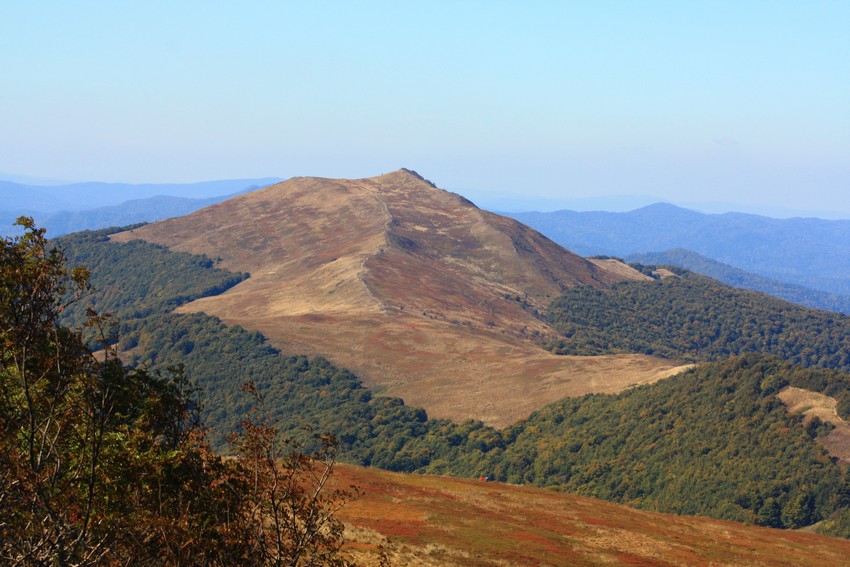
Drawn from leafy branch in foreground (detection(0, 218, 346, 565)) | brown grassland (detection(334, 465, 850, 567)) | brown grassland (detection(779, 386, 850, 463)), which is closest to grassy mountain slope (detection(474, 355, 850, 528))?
brown grassland (detection(779, 386, 850, 463))

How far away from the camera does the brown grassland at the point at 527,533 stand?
33000 mm

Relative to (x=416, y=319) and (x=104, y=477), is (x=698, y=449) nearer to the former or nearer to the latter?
(x=416, y=319)

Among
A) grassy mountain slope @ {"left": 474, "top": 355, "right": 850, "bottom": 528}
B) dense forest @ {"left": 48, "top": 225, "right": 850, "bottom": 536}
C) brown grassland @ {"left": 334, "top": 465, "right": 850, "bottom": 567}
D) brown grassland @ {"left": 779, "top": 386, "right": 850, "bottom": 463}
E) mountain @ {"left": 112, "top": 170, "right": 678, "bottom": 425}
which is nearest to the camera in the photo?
brown grassland @ {"left": 334, "top": 465, "right": 850, "bottom": 567}

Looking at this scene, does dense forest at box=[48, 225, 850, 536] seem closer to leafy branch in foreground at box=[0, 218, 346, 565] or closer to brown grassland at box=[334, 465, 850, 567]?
brown grassland at box=[334, 465, 850, 567]

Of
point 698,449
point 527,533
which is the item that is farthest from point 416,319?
point 527,533

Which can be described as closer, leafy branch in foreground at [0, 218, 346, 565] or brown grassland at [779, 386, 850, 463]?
leafy branch in foreground at [0, 218, 346, 565]

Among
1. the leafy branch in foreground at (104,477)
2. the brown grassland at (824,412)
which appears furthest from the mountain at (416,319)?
the leafy branch in foreground at (104,477)

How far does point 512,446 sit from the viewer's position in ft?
305

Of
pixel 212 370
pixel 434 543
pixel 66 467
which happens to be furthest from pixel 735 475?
pixel 212 370

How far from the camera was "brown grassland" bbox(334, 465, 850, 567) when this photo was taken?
33.0 metres

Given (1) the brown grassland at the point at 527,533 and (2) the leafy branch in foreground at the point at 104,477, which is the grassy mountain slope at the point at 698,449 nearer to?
(1) the brown grassland at the point at 527,533

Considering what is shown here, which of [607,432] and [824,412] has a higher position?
[824,412]

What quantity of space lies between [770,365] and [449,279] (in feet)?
295

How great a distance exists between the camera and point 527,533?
38.3 m
